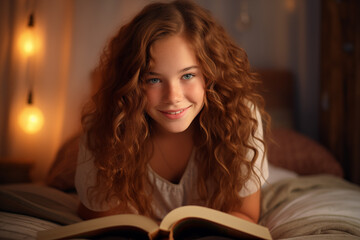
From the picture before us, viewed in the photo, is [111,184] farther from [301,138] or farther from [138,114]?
[301,138]

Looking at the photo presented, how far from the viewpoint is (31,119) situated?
2072mm

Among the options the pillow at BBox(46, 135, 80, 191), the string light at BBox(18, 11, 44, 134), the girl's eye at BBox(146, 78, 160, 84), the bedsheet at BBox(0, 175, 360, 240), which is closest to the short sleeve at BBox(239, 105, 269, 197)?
the bedsheet at BBox(0, 175, 360, 240)

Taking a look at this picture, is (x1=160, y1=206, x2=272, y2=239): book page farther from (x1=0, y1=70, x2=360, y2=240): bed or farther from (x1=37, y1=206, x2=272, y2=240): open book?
(x1=0, y1=70, x2=360, y2=240): bed

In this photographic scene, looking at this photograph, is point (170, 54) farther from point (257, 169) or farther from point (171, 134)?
point (257, 169)

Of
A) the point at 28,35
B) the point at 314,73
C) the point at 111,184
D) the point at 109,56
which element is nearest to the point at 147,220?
the point at 111,184

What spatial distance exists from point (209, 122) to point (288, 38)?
157cm

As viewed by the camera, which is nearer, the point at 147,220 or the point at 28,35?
the point at 147,220

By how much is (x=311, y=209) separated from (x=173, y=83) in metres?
0.57

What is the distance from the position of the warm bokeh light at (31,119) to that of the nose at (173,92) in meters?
1.49

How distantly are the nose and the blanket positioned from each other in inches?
17.5

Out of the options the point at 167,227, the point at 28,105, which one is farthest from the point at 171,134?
the point at 28,105

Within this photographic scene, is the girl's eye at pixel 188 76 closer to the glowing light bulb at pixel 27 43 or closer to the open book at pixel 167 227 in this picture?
the open book at pixel 167 227

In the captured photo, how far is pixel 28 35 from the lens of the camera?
2.06m

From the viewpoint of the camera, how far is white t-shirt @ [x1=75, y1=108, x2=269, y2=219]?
97 cm
